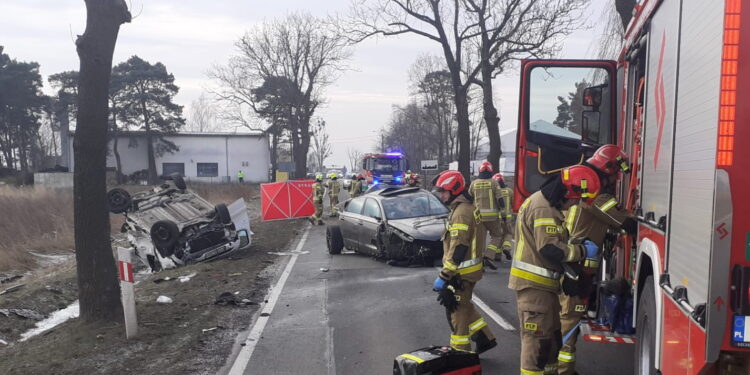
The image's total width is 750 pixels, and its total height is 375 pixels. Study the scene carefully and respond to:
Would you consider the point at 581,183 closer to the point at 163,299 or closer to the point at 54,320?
the point at 163,299

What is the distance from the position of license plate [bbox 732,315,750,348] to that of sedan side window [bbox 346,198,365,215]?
1106cm

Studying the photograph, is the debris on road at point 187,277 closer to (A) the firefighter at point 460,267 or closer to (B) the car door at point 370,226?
(B) the car door at point 370,226

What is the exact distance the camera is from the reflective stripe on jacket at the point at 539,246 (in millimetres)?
4562

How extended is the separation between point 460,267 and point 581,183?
1.56m

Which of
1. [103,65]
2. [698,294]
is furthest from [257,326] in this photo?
[698,294]

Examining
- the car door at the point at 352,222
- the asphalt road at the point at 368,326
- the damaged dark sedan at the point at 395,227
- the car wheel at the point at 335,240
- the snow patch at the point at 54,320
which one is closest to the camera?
the asphalt road at the point at 368,326

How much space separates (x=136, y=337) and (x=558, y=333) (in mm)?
4874

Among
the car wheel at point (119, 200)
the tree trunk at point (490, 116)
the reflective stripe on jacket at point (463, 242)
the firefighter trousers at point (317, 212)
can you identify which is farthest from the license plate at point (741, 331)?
the tree trunk at point (490, 116)

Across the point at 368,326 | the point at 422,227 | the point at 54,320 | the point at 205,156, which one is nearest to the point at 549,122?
the point at 368,326

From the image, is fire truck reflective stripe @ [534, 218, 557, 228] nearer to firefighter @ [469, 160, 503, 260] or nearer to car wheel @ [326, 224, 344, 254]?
firefighter @ [469, 160, 503, 260]

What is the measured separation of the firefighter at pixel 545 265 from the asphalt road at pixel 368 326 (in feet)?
3.80

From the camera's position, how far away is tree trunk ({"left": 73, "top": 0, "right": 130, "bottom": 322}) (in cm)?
760

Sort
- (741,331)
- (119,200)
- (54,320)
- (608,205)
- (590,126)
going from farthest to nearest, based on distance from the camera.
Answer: (119,200) → (54,320) → (590,126) → (608,205) → (741,331)

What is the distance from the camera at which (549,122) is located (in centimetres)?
780
